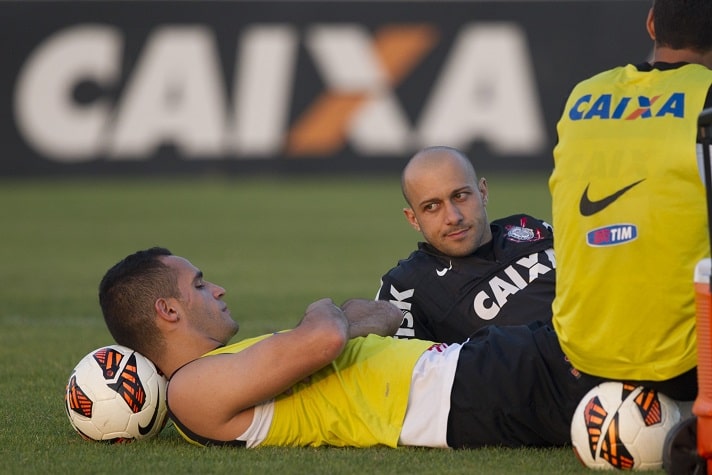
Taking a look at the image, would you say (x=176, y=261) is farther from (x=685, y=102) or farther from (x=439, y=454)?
(x=685, y=102)

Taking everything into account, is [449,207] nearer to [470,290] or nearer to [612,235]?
[470,290]

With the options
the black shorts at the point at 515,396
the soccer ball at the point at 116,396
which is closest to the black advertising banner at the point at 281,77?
the soccer ball at the point at 116,396

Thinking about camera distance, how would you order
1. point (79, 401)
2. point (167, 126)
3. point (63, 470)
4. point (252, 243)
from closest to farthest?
point (63, 470) → point (79, 401) → point (252, 243) → point (167, 126)

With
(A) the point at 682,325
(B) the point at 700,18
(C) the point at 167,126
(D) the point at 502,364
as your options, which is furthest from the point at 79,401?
(C) the point at 167,126

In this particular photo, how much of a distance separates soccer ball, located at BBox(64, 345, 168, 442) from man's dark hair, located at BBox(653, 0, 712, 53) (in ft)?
8.70

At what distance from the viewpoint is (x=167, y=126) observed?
22.2 m

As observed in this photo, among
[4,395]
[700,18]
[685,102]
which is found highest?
[700,18]

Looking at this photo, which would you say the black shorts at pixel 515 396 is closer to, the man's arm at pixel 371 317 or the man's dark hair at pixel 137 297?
the man's arm at pixel 371 317

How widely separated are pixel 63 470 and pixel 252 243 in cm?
1068

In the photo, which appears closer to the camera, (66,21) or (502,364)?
(502,364)

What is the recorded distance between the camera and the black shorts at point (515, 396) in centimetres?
510

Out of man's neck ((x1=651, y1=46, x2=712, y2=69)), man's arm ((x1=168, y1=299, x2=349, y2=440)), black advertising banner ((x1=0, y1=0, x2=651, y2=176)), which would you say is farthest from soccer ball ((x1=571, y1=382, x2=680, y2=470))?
black advertising banner ((x1=0, y1=0, x2=651, y2=176))

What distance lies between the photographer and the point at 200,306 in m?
5.47

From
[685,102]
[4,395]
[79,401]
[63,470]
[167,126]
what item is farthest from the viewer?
[167,126]
